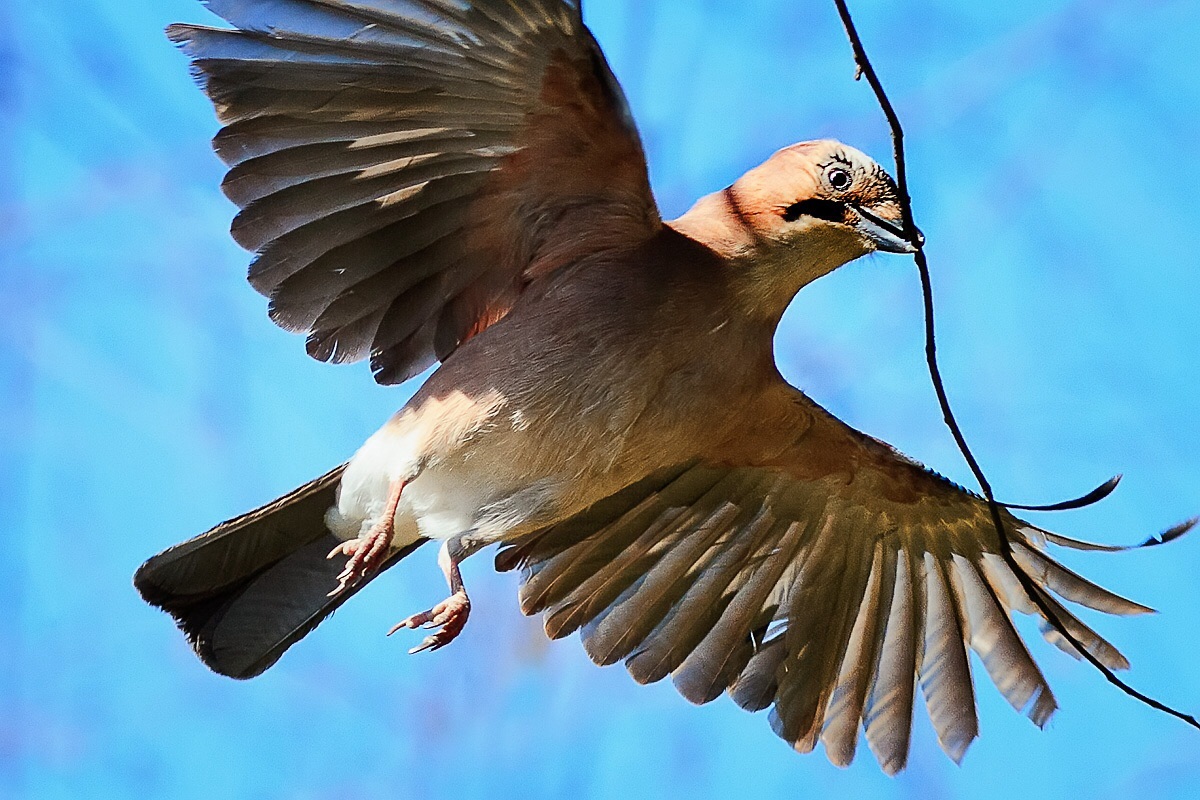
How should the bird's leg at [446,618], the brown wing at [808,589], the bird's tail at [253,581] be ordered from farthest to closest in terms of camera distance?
the brown wing at [808,589] → the bird's tail at [253,581] → the bird's leg at [446,618]

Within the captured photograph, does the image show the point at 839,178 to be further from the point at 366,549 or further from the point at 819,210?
the point at 366,549

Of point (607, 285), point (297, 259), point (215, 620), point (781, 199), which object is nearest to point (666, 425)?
point (607, 285)

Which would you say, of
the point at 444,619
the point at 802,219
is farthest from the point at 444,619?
the point at 802,219

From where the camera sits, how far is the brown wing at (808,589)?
16.8 ft

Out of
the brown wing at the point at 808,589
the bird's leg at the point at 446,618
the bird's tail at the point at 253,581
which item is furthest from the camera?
the brown wing at the point at 808,589

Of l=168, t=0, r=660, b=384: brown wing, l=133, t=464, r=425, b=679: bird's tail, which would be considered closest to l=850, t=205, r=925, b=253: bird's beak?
l=168, t=0, r=660, b=384: brown wing

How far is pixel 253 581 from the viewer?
4.80m

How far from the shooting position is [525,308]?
14.6ft

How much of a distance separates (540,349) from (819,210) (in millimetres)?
848

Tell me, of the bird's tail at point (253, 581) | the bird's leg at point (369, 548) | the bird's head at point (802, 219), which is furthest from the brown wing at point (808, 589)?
the bird's leg at point (369, 548)

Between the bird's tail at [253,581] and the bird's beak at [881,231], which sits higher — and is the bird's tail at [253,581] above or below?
below

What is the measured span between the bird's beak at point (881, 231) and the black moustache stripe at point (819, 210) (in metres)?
0.05

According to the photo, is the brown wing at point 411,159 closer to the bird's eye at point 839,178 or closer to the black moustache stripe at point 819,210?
the black moustache stripe at point 819,210

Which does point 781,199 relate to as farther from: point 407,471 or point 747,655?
point 747,655
